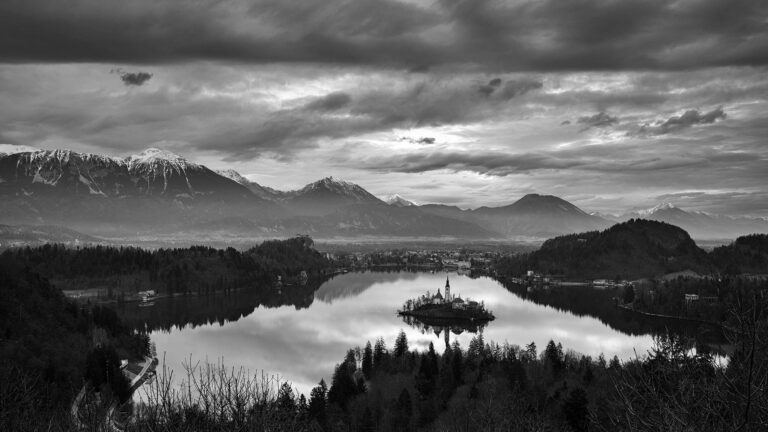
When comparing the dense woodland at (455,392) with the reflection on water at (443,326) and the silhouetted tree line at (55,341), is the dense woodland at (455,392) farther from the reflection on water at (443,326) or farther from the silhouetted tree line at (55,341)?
the reflection on water at (443,326)

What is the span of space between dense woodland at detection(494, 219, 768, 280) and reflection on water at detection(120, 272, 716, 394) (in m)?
26.2

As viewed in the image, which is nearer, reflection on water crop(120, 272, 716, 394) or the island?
reflection on water crop(120, 272, 716, 394)

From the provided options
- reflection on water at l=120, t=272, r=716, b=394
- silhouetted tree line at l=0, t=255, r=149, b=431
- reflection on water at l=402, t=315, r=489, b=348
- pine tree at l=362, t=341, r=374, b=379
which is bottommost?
reflection on water at l=402, t=315, r=489, b=348

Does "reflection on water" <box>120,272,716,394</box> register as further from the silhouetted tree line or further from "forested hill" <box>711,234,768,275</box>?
"forested hill" <box>711,234,768,275</box>

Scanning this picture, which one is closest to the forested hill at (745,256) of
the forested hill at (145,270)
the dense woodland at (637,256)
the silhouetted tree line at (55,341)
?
the dense woodland at (637,256)

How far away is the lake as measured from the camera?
37.6 metres

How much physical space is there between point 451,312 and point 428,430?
38568 mm

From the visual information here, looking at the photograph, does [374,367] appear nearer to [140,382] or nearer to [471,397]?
[471,397]

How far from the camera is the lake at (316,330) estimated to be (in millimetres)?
37594

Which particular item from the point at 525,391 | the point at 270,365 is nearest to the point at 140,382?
the point at 270,365

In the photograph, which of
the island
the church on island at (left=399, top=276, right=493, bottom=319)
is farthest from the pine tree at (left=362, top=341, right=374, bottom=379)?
the church on island at (left=399, top=276, right=493, bottom=319)

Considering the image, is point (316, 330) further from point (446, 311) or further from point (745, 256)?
point (745, 256)

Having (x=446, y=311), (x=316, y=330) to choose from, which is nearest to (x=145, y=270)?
(x=316, y=330)

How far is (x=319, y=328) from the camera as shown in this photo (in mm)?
49812
